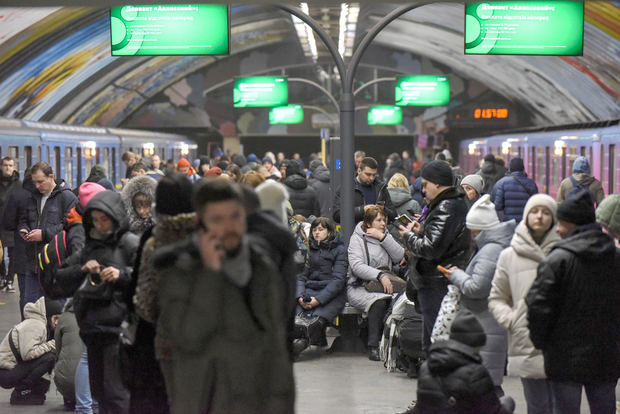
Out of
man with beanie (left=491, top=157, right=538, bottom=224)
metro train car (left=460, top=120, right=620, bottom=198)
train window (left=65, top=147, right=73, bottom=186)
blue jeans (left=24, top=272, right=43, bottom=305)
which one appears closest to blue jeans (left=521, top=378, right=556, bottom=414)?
blue jeans (left=24, top=272, right=43, bottom=305)

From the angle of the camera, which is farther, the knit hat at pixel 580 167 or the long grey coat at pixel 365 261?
the knit hat at pixel 580 167

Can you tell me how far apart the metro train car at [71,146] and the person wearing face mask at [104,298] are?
10.6 m

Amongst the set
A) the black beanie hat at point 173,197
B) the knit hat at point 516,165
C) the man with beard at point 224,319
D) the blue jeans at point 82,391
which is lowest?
the blue jeans at point 82,391

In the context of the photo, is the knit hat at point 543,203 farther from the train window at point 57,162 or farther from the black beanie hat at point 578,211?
the train window at point 57,162

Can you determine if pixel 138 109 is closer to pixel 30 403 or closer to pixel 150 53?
pixel 150 53

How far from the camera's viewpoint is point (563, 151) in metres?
21.0

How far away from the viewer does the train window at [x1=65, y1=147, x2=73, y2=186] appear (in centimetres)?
2062

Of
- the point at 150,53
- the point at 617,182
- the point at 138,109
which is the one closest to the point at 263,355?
the point at 150,53

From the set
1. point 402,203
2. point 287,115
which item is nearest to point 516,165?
point 402,203

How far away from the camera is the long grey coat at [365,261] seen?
9.40 m

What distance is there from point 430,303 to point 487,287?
79cm

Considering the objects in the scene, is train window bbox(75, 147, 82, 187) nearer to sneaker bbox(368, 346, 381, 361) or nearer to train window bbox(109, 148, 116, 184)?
train window bbox(109, 148, 116, 184)

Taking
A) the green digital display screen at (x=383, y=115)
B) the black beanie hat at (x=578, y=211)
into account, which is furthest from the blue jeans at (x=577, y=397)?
the green digital display screen at (x=383, y=115)

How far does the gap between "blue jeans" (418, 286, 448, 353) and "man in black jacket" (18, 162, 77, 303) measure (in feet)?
13.0
